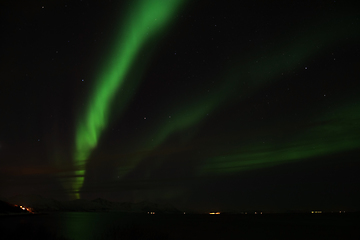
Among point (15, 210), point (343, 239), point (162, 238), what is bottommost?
point (343, 239)

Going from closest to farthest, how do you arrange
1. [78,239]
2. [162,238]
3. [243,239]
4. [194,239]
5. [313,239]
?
[162,238]
[78,239]
[194,239]
[243,239]
[313,239]

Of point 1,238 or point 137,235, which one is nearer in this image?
point 1,238

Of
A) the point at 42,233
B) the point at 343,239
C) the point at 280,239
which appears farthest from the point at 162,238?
the point at 343,239

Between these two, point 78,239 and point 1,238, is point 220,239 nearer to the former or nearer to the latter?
point 78,239

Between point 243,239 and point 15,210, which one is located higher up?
point 15,210

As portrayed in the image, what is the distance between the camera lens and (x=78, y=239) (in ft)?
103

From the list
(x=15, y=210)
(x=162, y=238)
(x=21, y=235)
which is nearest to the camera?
(x=21, y=235)

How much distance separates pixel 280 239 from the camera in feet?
160

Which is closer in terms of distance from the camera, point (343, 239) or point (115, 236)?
point (115, 236)

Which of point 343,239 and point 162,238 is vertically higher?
point 162,238

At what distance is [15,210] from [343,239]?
104547mm

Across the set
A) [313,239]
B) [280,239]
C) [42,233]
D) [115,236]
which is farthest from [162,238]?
[313,239]

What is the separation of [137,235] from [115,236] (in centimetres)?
194

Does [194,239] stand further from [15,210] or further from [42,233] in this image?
[15,210]
